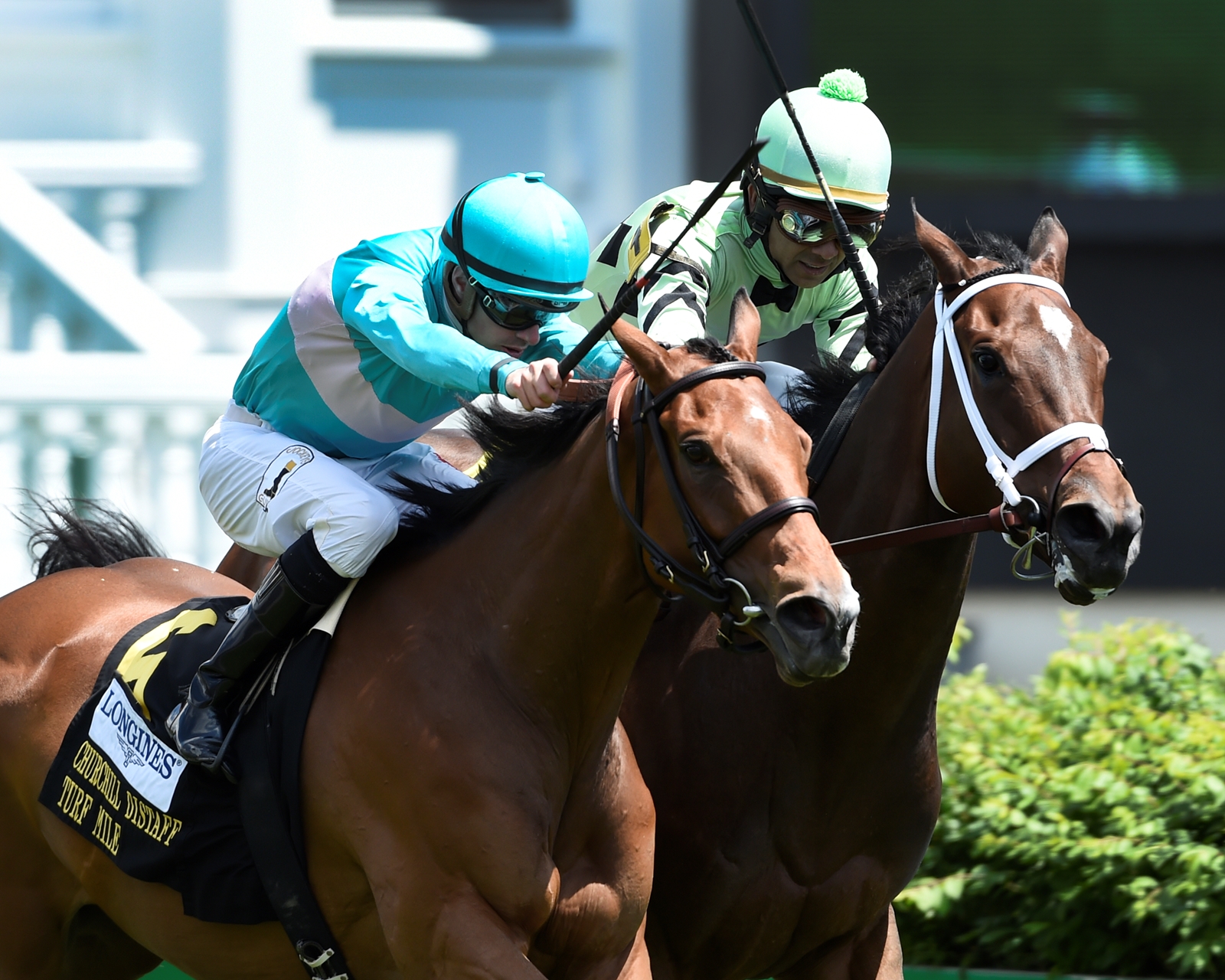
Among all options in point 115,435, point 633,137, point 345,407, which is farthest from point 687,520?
point 633,137

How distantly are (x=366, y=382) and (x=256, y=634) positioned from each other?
0.63 metres

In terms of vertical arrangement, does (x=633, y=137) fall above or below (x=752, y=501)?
below

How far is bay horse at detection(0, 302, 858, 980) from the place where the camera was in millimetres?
2936

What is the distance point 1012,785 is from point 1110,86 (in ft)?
15.0

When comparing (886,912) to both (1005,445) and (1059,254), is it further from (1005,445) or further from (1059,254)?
(1059,254)

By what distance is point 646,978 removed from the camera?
10.8ft

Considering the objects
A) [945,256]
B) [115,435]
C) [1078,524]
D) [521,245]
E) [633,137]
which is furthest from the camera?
[633,137]

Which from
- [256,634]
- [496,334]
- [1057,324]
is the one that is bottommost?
[256,634]

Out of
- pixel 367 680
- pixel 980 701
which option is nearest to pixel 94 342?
pixel 980 701

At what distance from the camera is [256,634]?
3488 mm

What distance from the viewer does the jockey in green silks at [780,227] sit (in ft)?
12.6

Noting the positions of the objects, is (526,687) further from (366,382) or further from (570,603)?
(366,382)

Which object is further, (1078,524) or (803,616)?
(1078,524)

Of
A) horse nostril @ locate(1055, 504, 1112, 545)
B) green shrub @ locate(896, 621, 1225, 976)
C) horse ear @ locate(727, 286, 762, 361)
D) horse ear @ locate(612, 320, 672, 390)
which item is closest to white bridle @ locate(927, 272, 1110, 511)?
horse nostril @ locate(1055, 504, 1112, 545)
